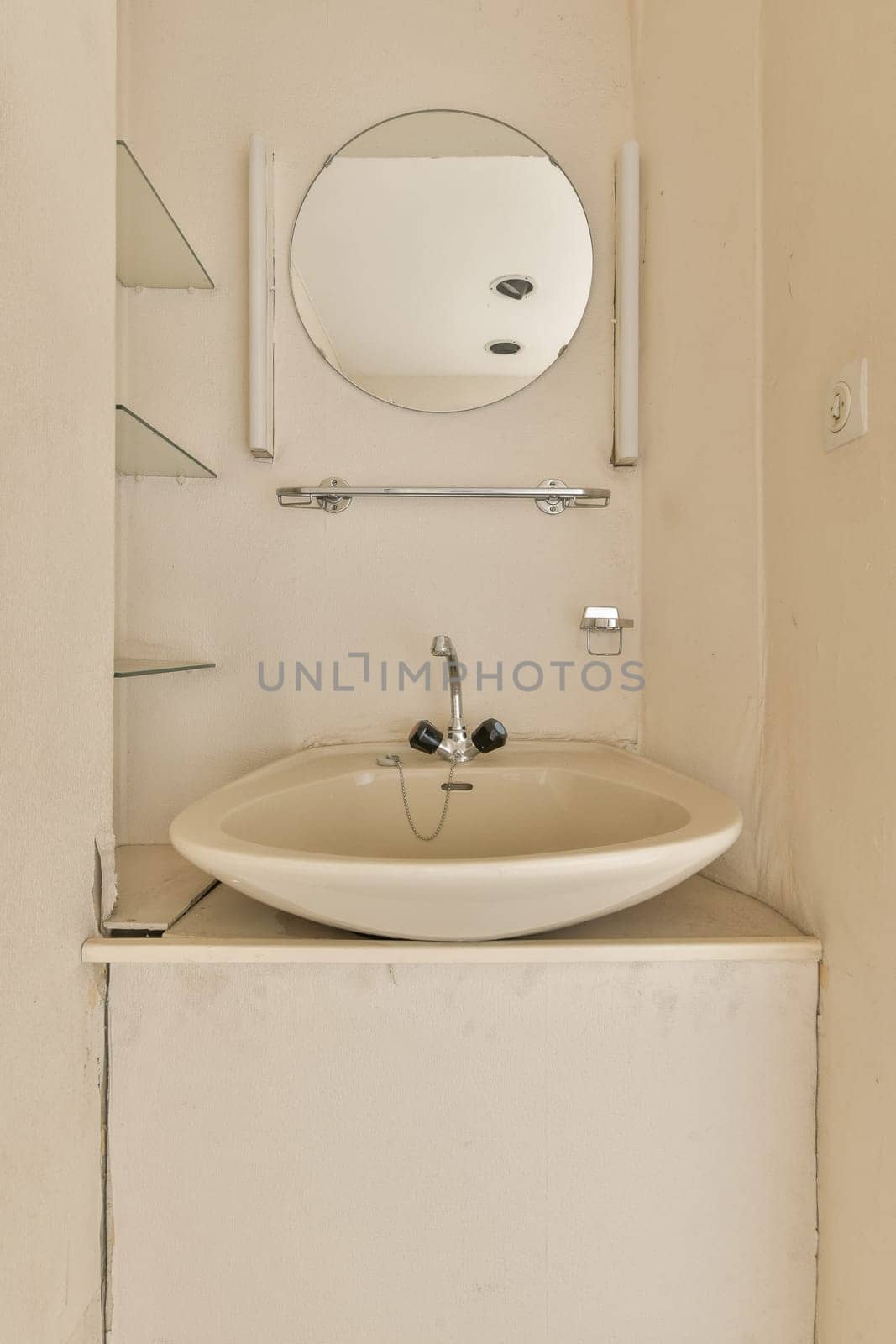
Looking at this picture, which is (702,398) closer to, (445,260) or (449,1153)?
(445,260)

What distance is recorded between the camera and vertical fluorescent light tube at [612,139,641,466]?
3.47 feet

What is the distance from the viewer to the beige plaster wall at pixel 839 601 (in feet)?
1.94

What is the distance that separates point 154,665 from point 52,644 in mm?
359

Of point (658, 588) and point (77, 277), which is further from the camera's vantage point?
point (658, 588)

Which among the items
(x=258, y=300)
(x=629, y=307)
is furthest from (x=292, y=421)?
(x=629, y=307)

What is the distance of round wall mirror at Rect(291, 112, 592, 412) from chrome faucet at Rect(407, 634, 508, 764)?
41 centimetres

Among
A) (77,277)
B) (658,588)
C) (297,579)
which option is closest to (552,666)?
(658,588)

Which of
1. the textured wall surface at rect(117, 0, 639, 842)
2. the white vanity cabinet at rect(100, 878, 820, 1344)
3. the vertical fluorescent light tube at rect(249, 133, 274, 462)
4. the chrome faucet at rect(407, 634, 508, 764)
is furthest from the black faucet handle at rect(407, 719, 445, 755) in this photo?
the vertical fluorescent light tube at rect(249, 133, 274, 462)

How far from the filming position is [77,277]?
0.65 m

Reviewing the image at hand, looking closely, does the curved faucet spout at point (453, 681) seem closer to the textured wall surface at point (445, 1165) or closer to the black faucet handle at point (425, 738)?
the black faucet handle at point (425, 738)

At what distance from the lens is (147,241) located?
100 centimetres

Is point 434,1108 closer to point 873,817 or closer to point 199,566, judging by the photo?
point 873,817

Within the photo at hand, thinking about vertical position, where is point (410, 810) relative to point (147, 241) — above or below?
below

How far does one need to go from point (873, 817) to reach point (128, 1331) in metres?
0.80
